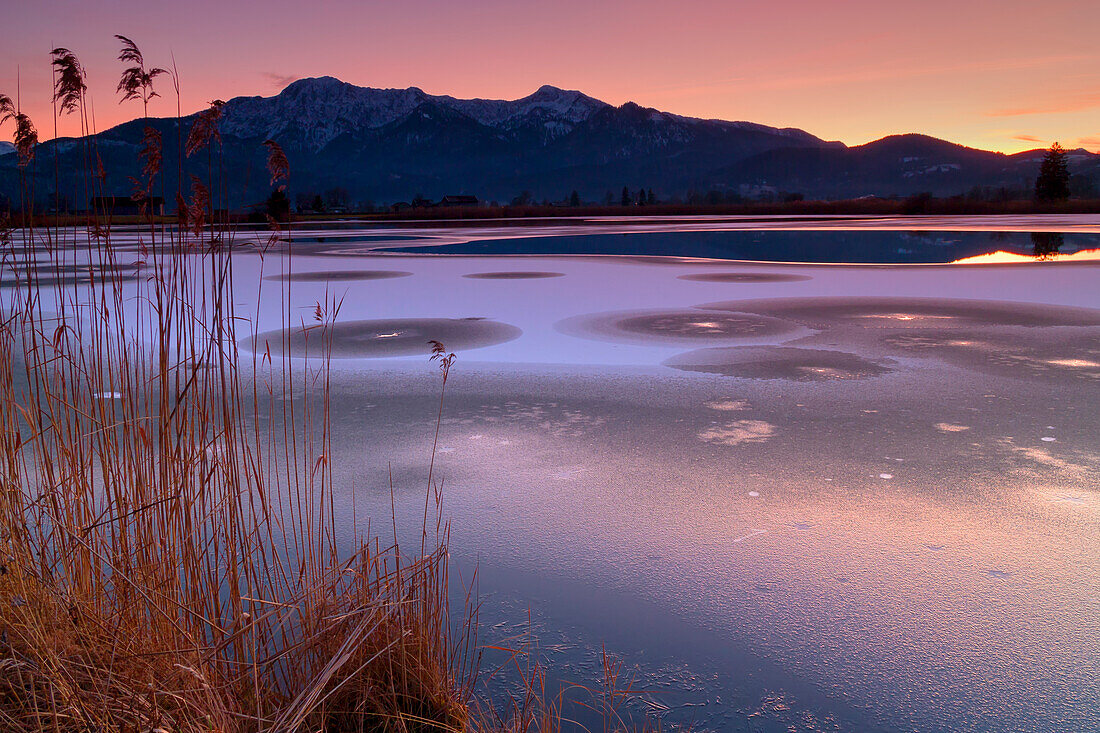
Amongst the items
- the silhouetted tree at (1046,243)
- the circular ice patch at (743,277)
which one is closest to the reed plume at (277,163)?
the circular ice patch at (743,277)

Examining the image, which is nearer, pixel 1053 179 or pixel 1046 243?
pixel 1046 243

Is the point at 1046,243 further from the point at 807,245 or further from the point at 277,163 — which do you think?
the point at 277,163

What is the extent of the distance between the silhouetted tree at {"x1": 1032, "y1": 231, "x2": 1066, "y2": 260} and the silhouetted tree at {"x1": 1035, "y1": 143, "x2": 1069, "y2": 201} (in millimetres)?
49223

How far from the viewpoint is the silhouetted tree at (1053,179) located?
65562mm

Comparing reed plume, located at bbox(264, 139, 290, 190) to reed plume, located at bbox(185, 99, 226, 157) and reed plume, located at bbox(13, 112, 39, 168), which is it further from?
reed plume, located at bbox(13, 112, 39, 168)

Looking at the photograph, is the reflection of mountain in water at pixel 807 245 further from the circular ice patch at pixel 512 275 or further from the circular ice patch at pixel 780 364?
the circular ice patch at pixel 780 364

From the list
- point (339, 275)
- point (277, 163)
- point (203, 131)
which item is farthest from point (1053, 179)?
point (203, 131)

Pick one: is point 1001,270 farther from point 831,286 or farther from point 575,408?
point 575,408

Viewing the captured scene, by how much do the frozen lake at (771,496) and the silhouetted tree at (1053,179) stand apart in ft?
225

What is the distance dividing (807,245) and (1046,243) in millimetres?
6042

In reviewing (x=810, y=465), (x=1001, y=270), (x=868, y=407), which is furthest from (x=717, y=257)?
(x=810, y=465)

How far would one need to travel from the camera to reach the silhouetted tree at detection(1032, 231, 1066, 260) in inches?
688

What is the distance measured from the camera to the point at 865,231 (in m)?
29.7

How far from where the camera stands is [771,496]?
12.5ft
